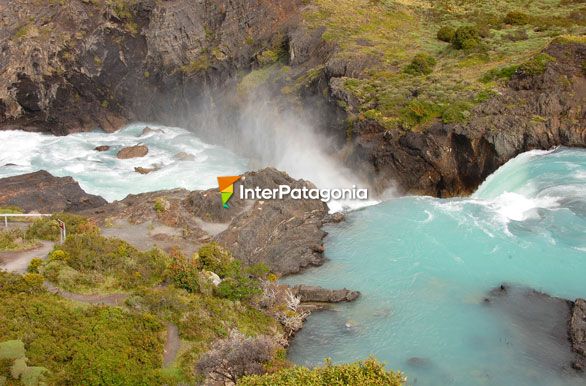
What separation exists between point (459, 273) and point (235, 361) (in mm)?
16328

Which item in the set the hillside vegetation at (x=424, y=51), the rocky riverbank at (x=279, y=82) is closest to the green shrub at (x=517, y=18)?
the hillside vegetation at (x=424, y=51)

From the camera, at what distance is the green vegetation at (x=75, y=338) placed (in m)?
19.7

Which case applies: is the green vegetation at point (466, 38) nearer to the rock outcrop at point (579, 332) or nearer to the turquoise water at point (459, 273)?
the turquoise water at point (459, 273)

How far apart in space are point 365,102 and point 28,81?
5021cm

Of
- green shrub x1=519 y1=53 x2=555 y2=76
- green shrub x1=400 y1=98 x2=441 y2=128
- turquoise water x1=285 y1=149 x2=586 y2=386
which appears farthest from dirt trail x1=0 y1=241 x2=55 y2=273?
green shrub x1=519 y1=53 x2=555 y2=76

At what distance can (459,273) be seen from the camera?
31.8m

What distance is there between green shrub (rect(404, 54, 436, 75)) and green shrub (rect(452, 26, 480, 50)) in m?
5.53

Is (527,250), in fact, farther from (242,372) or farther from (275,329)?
(242,372)

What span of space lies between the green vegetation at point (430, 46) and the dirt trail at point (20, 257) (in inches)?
1102

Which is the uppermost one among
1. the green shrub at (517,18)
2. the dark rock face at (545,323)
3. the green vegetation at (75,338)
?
the green shrub at (517,18)

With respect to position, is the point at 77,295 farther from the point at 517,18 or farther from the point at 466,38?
the point at 517,18

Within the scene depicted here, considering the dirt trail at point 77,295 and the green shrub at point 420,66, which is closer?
the dirt trail at point 77,295

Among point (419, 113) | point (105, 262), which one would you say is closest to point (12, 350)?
point (105, 262)

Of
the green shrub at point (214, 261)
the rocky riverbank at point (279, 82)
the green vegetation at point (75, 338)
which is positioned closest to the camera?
the green vegetation at point (75, 338)
